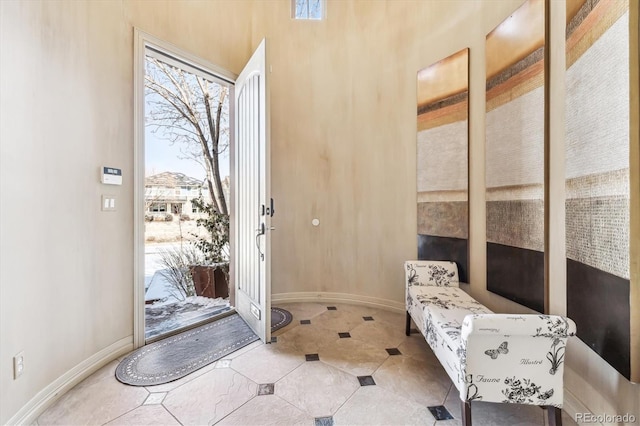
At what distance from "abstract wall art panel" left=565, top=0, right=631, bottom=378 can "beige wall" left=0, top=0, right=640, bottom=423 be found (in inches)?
7.3

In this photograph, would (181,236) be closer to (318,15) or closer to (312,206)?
(312,206)

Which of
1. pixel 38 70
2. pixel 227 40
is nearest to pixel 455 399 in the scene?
pixel 38 70

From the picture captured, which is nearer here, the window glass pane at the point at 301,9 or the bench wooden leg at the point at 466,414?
the bench wooden leg at the point at 466,414

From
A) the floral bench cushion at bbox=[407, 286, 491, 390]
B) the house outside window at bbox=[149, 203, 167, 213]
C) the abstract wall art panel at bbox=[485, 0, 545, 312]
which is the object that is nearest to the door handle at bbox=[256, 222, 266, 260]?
the floral bench cushion at bbox=[407, 286, 491, 390]

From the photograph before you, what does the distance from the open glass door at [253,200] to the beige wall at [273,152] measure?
0.58m

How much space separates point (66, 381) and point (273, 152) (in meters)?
→ 2.74

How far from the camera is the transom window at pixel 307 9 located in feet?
11.5

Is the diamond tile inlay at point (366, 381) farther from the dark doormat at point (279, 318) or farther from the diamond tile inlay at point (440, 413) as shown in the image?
the dark doormat at point (279, 318)

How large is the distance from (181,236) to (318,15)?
3.66 m

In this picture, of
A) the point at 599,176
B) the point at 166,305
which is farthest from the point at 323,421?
the point at 166,305

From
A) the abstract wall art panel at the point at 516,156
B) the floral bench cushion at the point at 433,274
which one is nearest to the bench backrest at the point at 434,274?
the floral bench cushion at the point at 433,274

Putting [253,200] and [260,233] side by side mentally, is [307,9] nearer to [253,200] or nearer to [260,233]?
[253,200]

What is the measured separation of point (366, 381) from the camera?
196cm

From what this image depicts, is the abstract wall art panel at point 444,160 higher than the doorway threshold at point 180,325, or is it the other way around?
the abstract wall art panel at point 444,160
